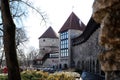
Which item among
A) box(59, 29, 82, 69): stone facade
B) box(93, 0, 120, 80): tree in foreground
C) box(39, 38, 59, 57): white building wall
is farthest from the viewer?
box(39, 38, 59, 57): white building wall

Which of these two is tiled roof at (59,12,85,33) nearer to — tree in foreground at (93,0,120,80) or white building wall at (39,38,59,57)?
white building wall at (39,38,59,57)

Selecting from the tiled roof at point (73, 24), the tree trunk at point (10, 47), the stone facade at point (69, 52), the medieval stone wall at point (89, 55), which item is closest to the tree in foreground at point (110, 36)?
the tree trunk at point (10, 47)

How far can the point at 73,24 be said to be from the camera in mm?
63312

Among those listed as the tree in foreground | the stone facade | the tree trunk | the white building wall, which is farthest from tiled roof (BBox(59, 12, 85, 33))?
the tree in foreground

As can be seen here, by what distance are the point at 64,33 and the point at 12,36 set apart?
58272mm

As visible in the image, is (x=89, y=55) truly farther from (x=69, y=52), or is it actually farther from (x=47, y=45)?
(x=47, y=45)

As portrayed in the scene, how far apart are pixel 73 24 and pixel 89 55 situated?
792 inches

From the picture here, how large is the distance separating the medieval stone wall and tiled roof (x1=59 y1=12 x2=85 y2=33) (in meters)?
5.60

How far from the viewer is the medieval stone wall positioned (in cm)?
3834

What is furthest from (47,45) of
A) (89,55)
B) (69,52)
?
(89,55)

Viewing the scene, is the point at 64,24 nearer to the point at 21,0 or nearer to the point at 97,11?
the point at 21,0

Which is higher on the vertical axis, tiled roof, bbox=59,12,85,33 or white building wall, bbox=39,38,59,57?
tiled roof, bbox=59,12,85,33

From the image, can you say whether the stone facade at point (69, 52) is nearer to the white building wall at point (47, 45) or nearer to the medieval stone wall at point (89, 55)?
the medieval stone wall at point (89, 55)

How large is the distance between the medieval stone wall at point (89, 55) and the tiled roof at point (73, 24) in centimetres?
560
